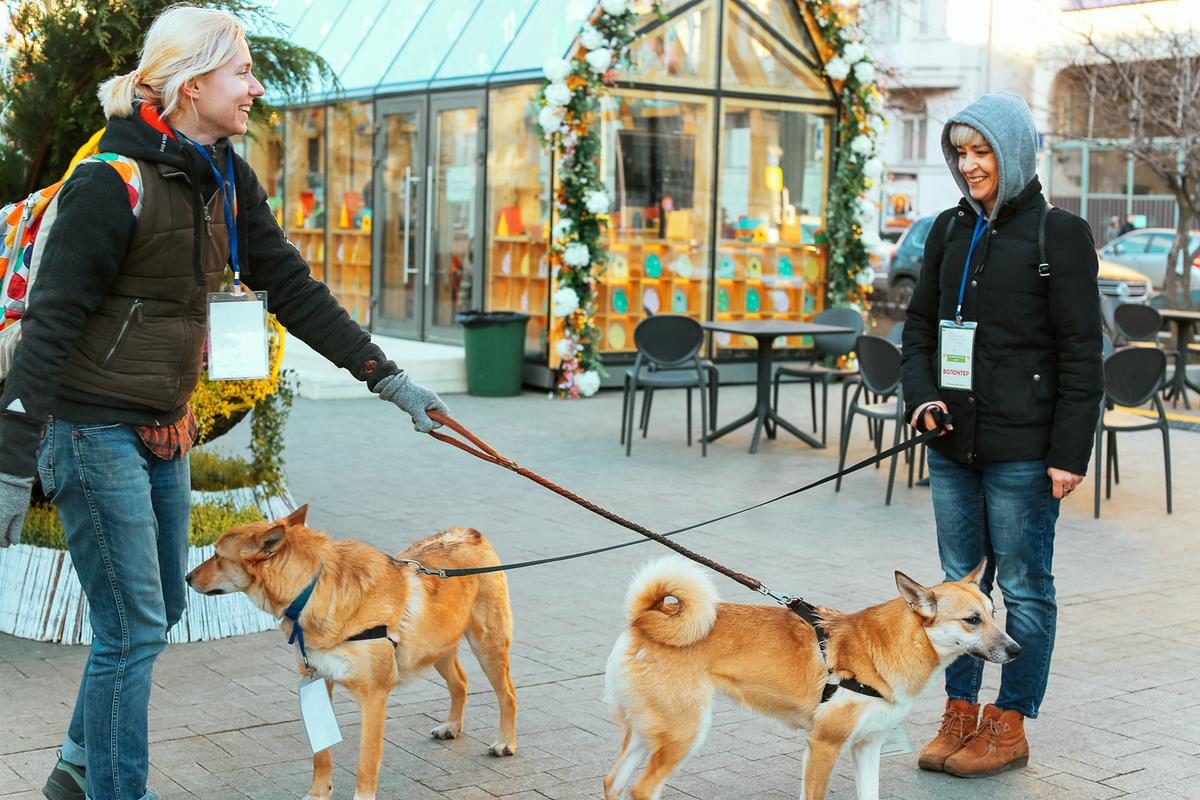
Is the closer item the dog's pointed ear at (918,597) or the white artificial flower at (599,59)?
the dog's pointed ear at (918,597)

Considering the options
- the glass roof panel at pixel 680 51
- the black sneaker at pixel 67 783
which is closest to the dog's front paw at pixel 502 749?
the black sneaker at pixel 67 783

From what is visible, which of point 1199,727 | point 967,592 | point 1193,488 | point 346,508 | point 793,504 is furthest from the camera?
point 1193,488

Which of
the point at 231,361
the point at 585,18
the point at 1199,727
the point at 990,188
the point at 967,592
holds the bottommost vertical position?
the point at 1199,727

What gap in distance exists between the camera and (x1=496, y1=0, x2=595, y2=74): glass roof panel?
1403 centimetres

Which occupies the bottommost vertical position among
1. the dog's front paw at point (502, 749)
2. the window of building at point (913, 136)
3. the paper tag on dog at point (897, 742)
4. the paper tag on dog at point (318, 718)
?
the dog's front paw at point (502, 749)

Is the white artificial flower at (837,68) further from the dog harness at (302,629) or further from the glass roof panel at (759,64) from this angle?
the dog harness at (302,629)

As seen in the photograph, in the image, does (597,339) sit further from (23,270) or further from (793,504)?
(23,270)

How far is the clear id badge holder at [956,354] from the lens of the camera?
441cm

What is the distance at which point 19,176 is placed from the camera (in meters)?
6.53

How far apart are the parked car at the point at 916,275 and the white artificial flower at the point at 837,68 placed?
28.3 ft

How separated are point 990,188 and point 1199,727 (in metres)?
2.13

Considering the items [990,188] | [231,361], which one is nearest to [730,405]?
[990,188]

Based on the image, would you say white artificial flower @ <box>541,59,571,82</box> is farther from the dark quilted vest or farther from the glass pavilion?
the dark quilted vest

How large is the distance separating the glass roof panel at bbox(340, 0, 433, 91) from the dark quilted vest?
1388 centimetres
